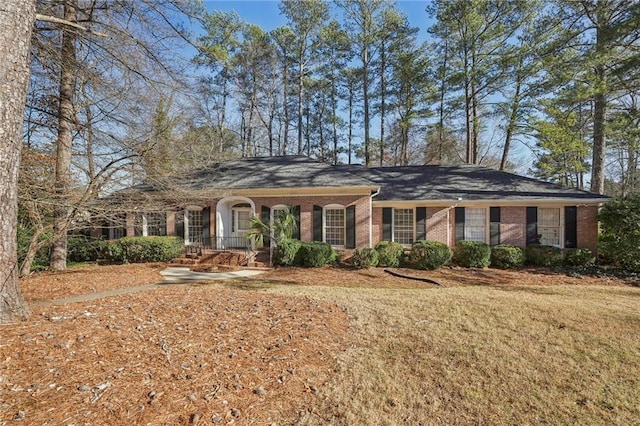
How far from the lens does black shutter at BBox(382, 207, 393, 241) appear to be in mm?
13094

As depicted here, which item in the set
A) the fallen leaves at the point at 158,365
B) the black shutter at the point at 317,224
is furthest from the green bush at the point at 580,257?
the fallen leaves at the point at 158,365

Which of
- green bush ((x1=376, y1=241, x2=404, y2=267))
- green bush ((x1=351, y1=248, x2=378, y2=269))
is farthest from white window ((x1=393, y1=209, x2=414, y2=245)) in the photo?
green bush ((x1=351, y1=248, x2=378, y2=269))

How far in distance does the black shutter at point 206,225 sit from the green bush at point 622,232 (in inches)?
658

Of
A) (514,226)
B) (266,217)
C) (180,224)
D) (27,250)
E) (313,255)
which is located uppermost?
(266,217)

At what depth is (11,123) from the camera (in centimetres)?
352

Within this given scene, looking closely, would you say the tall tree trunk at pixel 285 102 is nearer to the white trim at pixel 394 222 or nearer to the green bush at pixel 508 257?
the white trim at pixel 394 222

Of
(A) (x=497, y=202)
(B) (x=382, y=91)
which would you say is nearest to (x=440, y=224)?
(A) (x=497, y=202)

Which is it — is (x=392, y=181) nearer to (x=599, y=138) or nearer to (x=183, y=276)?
(x=599, y=138)

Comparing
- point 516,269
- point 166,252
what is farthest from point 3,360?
point 516,269

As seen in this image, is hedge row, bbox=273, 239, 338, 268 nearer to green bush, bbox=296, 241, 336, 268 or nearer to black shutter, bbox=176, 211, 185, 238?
green bush, bbox=296, 241, 336, 268

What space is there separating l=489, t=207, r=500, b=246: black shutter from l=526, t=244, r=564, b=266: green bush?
4.04ft

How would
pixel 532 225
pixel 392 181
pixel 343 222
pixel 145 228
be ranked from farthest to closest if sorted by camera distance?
pixel 392 181 → pixel 145 228 → pixel 343 222 → pixel 532 225

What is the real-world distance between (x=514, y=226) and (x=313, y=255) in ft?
30.2

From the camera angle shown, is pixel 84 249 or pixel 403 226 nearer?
pixel 84 249
